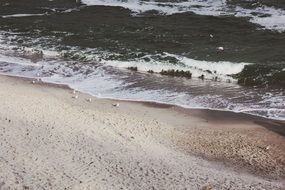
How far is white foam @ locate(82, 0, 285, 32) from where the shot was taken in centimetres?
2425

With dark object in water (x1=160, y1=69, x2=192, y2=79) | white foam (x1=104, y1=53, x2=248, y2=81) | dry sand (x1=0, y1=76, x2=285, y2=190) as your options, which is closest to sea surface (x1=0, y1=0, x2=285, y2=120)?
white foam (x1=104, y1=53, x2=248, y2=81)

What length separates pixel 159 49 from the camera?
20047mm

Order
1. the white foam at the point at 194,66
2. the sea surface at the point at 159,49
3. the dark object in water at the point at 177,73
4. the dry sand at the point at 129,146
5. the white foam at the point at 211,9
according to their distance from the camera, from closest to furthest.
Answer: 1. the dry sand at the point at 129,146
2. the sea surface at the point at 159,49
3. the dark object in water at the point at 177,73
4. the white foam at the point at 194,66
5. the white foam at the point at 211,9

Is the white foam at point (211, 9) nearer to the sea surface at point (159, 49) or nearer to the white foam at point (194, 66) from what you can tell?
the sea surface at point (159, 49)

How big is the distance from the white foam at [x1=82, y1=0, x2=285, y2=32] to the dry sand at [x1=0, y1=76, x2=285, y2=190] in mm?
11756

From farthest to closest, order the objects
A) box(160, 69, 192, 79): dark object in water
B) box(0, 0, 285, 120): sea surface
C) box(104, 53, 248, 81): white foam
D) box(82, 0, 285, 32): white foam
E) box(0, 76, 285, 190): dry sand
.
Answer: box(82, 0, 285, 32): white foam
box(104, 53, 248, 81): white foam
box(160, 69, 192, 79): dark object in water
box(0, 0, 285, 120): sea surface
box(0, 76, 285, 190): dry sand

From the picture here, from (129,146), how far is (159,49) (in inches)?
380

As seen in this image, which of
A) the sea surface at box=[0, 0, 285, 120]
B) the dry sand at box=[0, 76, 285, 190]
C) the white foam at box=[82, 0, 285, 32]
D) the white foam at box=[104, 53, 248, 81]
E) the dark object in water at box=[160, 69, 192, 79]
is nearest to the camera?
the dry sand at box=[0, 76, 285, 190]

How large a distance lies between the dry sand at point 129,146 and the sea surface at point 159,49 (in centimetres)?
130

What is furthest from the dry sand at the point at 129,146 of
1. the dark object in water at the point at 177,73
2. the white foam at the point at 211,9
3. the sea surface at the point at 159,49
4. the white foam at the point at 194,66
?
the white foam at the point at 211,9

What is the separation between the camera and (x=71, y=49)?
20.7m

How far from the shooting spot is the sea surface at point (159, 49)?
1535 cm

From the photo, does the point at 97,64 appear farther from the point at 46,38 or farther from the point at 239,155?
the point at 239,155

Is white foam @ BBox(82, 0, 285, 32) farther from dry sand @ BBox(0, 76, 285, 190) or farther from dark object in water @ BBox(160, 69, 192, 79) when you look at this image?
dry sand @ BBox(0, 76, 285, 190)
